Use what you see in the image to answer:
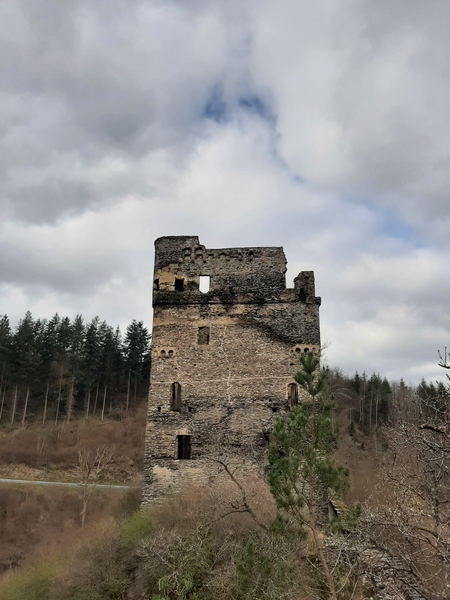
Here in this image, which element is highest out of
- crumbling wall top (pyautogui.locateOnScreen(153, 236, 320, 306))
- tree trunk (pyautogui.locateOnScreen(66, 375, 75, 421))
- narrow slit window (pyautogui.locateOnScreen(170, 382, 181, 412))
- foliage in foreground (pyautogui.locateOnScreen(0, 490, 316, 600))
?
crumbling wall top (pyautogui.locateOnScreen(153, 236, 320, 306))

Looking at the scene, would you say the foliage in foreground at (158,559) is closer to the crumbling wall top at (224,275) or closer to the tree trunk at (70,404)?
the crumbling wall top at (224,275)

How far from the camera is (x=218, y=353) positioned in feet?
58.5

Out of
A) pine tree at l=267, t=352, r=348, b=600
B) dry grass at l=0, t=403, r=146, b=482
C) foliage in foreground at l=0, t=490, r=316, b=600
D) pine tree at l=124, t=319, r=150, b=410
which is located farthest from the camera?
pine tree at l=124, t=319, r=150, b=410

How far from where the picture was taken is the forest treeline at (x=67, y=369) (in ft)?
163

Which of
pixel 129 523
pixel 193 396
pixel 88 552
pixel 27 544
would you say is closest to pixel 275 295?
pixel 193 396

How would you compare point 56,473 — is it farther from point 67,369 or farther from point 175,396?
point 175,396

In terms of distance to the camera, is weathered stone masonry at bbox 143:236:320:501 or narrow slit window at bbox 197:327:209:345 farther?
narrow slit window at bbox 197:327:209:345

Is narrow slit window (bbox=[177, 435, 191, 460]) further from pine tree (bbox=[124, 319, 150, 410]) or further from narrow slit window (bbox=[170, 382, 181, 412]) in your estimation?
pine tree (bbox=[124, 319, 150, 410])

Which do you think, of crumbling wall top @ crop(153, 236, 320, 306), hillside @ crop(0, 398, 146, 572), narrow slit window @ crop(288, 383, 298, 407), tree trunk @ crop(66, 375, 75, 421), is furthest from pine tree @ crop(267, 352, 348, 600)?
tree trunk @ crop(66, 375, 75, 421)

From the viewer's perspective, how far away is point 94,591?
13.6 meters

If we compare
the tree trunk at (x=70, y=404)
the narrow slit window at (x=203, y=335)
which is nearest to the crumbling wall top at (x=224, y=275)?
the narrow slit window at (x=203, y=335)

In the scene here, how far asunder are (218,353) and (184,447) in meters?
3.53

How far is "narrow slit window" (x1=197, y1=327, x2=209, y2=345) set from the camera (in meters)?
18.0

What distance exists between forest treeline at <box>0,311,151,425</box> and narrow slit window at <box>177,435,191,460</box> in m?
33.6
